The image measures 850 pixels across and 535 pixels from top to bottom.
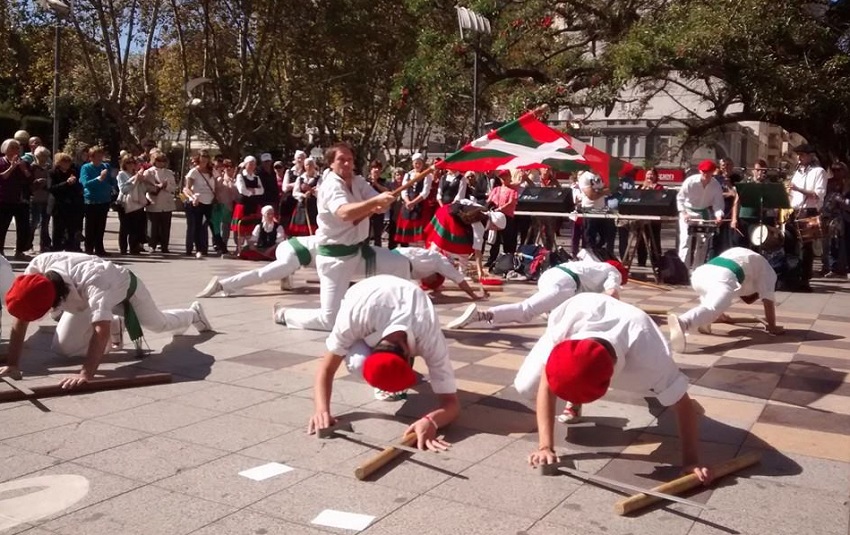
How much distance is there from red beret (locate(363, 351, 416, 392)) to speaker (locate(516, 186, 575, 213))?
944 centimetres

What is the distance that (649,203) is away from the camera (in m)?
12.5

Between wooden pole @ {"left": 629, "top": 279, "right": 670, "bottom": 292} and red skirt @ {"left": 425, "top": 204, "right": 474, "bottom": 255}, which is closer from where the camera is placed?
red skirt @ {"left": 425, "top": 204, "right": 474, "bottom": 255}

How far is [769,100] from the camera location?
13711mm

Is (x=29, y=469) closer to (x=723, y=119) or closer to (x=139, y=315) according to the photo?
(x=139, y=315)

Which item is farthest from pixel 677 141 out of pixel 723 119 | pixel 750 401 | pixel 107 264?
pixel 107 264

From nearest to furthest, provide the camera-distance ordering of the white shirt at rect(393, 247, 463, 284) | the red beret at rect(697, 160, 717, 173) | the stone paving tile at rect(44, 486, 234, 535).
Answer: the stone paving tile at rect(44, 486, 234, 535), the white shirt at rect(393, 247, 463, 284), the red beret at rect(697, 160, 717, 173)

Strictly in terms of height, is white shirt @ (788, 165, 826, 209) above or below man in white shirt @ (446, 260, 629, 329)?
above

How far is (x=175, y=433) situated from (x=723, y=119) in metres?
14.8

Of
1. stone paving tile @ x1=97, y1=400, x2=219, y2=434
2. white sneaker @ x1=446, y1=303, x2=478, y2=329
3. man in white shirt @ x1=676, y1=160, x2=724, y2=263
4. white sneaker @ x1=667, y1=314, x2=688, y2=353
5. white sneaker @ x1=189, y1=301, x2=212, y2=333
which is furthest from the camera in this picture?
man in white shirt @ x1=676, y1=160, x2=724, y2=263

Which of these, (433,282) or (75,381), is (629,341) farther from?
(433,282)

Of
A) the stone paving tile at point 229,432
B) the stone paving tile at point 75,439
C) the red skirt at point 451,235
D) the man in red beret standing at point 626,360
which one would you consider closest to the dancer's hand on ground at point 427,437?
the man in red beret standing at point 626,360

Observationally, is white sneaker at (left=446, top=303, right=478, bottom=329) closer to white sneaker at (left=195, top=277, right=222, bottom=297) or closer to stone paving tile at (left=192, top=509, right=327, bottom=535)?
white sneaker at (left=195, top=277, right=222, bottom=297)

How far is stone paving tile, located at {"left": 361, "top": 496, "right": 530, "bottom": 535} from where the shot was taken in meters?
3.64

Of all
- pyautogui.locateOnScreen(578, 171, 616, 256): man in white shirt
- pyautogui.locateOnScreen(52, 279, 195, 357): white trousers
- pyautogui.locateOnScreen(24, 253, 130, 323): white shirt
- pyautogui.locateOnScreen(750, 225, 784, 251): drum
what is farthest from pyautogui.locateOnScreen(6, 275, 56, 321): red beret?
pyautogui.locateOnScreen(750, 225, 784, 251): drum
